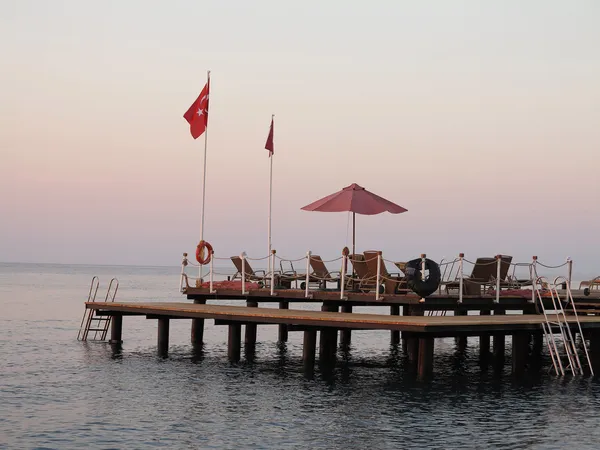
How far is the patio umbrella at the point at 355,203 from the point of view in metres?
25.5

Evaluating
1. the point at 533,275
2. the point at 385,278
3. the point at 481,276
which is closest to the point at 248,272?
the point at 385,278

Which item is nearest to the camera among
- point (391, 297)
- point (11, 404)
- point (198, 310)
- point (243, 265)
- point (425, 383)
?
point (11, 404)

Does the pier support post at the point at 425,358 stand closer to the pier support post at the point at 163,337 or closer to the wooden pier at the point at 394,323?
the wooden pier at the point at 394,323

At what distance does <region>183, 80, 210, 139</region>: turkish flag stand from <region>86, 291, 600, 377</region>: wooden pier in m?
5.29

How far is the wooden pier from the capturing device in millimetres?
20156

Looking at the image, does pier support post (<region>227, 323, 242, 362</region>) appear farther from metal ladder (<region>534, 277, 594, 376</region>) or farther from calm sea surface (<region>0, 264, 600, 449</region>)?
metal ladder (<region>534, 277, 594, 376</region>)

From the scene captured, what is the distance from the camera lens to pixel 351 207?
2548 cm

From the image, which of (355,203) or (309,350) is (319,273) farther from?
(309,350)

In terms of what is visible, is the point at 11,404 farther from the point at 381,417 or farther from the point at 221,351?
the point at 221,351

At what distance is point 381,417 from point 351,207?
9448 mm

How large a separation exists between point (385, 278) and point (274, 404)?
5679 millimetres

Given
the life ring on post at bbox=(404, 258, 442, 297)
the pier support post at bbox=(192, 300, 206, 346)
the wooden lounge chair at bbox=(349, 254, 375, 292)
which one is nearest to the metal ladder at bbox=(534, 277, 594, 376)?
the life ring on post at bbox=(404, 258, 442, 297)

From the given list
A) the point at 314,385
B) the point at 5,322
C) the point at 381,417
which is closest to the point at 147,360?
the point at 314,385

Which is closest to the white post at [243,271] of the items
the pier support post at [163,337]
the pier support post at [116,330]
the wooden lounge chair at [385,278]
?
the pier support post at [163,337]
